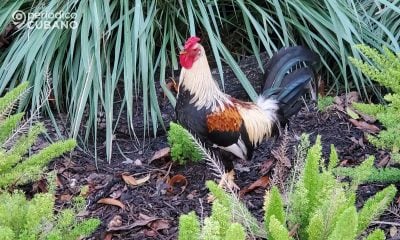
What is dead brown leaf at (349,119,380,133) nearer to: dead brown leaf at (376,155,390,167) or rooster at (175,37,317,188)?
dead brown leaf at (376,155,390,167)

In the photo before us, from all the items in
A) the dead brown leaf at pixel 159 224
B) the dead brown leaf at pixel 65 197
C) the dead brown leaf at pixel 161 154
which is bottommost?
the dead brown leaf at pixel 159 224

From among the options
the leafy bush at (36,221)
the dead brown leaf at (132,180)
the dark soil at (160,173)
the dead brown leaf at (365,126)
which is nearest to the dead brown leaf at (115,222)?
the dark soil at (160,173)

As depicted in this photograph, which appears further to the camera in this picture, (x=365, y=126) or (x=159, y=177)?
(x=365, y=126)

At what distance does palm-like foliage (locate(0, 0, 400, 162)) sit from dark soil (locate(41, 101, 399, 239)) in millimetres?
141

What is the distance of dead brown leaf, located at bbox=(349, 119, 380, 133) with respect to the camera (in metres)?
3.35

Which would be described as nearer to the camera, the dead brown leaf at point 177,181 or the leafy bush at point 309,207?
the leafy bush at point 309,207

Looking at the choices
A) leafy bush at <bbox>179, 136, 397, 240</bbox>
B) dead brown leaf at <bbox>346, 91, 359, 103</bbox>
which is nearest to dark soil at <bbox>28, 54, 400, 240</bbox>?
dead brown leaf at <bbox>346, 91, 359, 103</bbox>

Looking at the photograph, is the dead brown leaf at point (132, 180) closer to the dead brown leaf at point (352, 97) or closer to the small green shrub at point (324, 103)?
the small green shrub at point (324, 103)

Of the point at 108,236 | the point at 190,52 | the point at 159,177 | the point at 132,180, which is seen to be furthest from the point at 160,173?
the point at 190,52

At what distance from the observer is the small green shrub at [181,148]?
3004mm

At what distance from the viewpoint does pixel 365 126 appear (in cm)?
339

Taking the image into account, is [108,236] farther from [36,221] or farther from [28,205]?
[36,221]

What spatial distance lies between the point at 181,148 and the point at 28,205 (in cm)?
110

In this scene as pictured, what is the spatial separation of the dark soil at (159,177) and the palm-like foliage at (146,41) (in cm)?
14
